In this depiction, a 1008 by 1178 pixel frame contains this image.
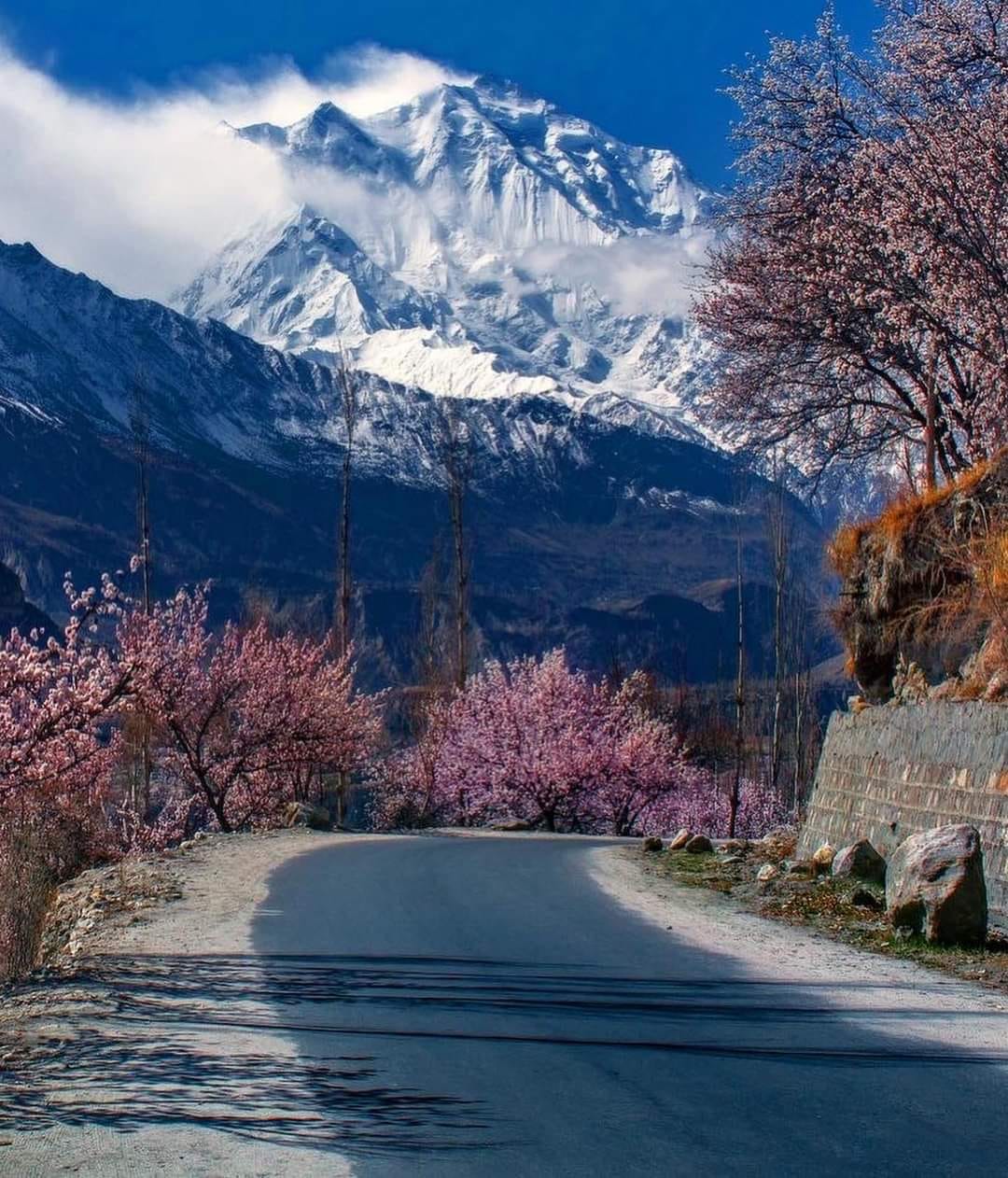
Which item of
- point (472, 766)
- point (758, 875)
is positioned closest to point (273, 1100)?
point (758, 875)

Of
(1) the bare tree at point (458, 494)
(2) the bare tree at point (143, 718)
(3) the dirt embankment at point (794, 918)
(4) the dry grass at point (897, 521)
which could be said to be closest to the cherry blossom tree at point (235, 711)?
(2) the bare tree at point (143, 718)

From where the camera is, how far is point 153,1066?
7.31 meters

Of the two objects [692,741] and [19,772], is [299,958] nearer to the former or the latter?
[19,772]

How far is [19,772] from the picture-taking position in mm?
13984

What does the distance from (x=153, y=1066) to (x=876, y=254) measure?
63.5ft

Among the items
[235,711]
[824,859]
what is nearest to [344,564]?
[235,711]

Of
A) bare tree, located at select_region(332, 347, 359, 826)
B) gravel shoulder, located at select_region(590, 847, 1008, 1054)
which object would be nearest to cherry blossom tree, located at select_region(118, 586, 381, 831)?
bare tree, located at select_region(332, 347, 359, 826)

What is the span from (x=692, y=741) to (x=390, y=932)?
53.6 m

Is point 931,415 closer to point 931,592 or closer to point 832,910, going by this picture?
point 931,592

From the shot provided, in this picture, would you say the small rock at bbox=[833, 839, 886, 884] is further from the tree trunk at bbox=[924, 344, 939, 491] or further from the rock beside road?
the tree trunk at bbox=[924, 344, 939, 491]

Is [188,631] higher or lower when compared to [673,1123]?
higher

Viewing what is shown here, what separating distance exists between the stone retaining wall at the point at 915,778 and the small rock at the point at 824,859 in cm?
19

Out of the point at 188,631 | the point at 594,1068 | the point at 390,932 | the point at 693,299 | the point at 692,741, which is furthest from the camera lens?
the point at 692,741

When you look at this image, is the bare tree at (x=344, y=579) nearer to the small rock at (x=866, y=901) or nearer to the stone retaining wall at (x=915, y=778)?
the stone retaining wall at (x=915, y=778)
